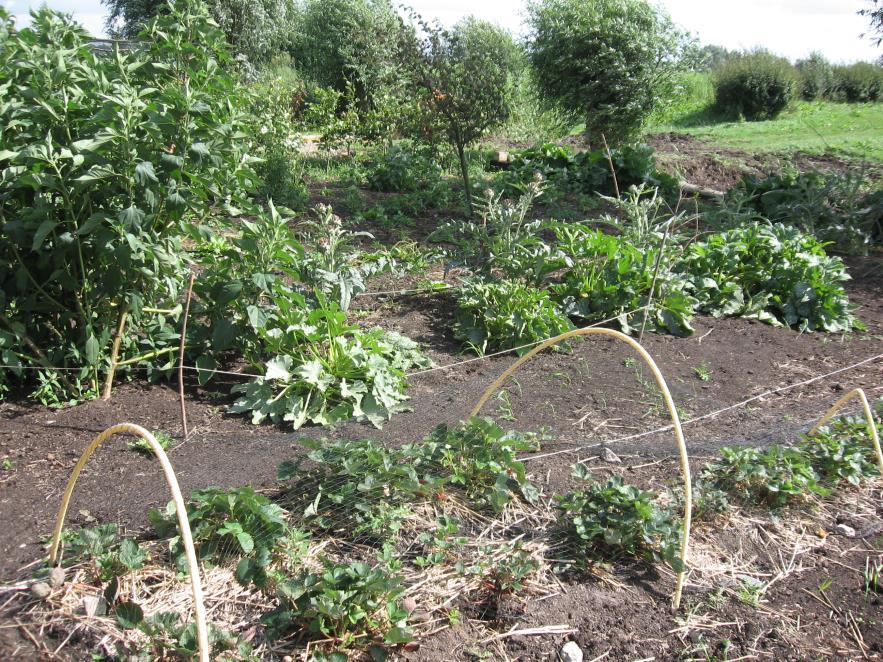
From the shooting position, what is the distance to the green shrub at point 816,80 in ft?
64.4

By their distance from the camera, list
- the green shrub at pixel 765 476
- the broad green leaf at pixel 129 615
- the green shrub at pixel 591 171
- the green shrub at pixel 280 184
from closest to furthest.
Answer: the broad green leaf at pixel 129 615 → the green shrub at pixel 765 476 → the green shrub at pixel 280 184 → the green shrub at pixel 591 171

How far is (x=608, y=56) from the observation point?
10.0 meters

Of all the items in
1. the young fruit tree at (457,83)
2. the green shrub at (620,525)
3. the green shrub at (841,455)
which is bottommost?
the green shrub at (841,455)

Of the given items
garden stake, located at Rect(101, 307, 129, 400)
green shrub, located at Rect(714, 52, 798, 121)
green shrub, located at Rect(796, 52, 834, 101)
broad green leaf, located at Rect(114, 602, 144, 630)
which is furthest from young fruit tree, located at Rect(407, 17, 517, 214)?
green shrub, located at Rect(796, 52, 834, 101)

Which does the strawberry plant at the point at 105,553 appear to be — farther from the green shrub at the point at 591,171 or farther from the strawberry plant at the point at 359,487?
the green shrub at the point at 591,171

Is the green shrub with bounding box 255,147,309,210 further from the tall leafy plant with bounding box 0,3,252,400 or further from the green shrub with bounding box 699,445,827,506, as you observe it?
the green shrub with bounding box 699,445,827,506

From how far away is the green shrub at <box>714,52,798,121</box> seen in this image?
56.0 ft

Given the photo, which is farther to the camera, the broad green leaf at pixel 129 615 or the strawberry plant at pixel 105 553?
the strawberry plant at pixel 105 553

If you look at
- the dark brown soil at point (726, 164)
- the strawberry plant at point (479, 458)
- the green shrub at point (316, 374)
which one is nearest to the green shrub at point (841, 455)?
the strawberry plant at point (479, 458)

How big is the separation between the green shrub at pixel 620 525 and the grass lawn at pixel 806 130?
10.0 m

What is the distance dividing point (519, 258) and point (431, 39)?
299 centimetres

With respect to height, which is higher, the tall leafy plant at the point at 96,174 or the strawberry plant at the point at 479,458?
the tall leafy plant at the point at 96,174

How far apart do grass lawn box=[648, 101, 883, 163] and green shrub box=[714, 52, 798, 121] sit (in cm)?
43

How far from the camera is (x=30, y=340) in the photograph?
3672 millimetres
